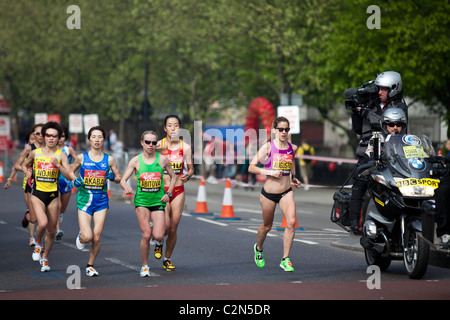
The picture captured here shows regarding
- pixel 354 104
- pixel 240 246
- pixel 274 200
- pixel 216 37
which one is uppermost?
pixel 216 37

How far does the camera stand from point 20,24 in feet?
185

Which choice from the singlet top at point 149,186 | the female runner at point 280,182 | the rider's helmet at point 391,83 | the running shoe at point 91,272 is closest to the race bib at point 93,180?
the singlet top at point 149,186

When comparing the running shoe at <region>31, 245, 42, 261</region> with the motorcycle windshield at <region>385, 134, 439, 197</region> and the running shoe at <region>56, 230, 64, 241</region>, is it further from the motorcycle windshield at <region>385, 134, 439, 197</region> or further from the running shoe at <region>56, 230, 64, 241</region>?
the motorcycle windshield at <region>385, 134, 439, 197</region>

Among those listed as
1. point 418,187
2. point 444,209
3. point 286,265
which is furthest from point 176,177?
point 444,209

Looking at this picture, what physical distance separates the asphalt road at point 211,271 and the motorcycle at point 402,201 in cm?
36

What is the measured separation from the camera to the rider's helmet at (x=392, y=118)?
36.1 feet

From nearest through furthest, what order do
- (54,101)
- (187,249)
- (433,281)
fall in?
1. (433,281)
2. (187,249)
3. (54,101)

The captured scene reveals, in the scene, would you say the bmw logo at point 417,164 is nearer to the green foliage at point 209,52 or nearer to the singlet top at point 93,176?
the singlet top at point 93,176

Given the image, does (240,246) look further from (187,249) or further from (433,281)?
(433,281)

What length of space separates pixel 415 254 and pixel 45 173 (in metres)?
4.93

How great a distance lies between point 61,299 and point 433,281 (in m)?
4.20

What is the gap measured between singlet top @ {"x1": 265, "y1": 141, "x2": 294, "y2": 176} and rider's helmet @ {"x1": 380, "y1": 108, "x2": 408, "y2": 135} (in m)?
1.26

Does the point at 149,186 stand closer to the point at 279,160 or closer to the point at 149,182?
the point at 149,182

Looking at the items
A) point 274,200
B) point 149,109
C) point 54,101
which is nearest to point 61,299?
point 274,200
